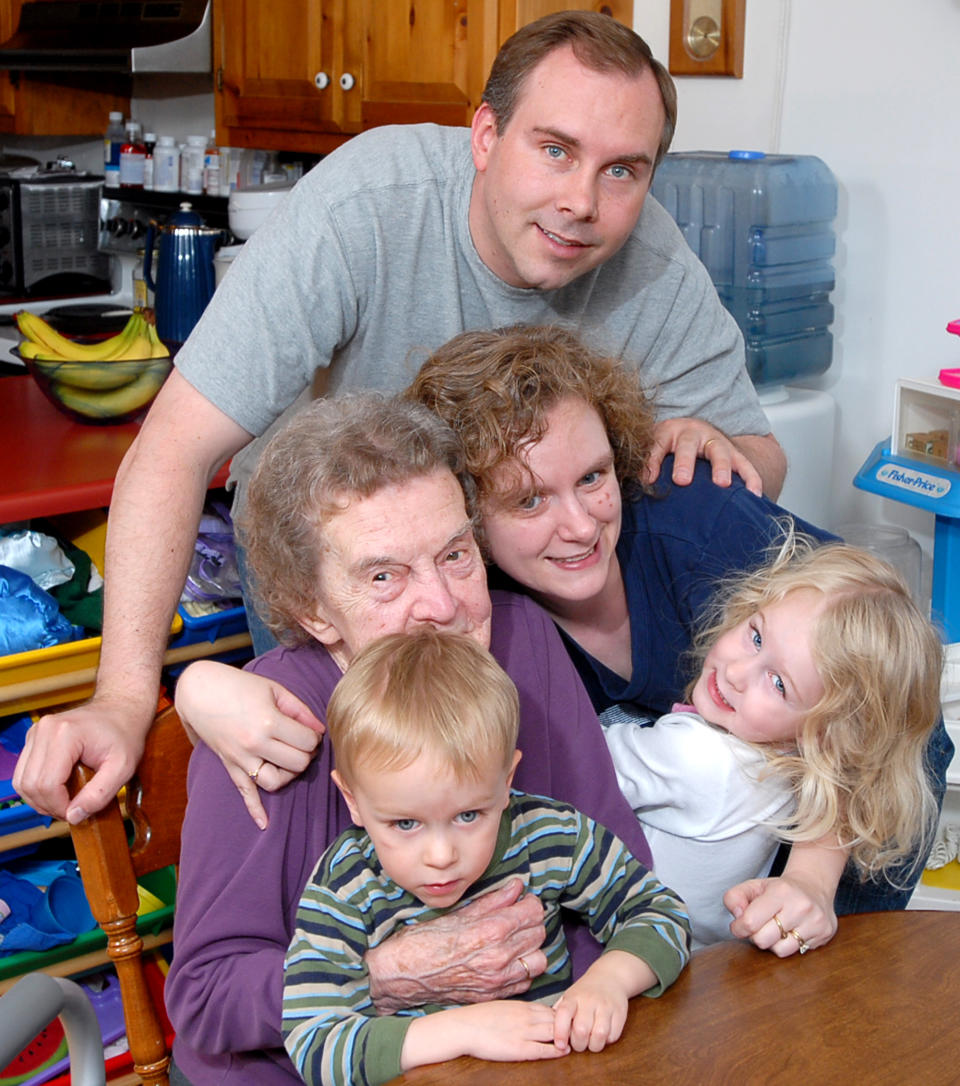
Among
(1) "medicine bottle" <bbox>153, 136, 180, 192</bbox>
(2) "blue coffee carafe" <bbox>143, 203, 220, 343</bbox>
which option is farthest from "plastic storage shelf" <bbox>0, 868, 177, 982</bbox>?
(1) "medicine bottle" <bbox>153, 136, 180, 192</bbox>

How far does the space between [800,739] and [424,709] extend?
505 mm

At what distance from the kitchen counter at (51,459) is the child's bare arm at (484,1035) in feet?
3.73

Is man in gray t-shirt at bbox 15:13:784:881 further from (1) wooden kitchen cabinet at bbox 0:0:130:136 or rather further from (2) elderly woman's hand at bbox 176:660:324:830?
(1) wooden kitchen cabinet at bbox 0:0:130:136

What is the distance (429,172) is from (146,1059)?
3.79 feet

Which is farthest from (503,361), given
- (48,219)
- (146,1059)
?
(48,219)

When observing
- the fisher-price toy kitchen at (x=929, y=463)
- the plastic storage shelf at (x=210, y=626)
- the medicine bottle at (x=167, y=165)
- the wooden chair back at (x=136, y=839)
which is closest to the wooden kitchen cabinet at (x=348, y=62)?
the medicine bottle at (x=167, y=165)

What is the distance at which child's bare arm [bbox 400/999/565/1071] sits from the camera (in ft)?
3.19

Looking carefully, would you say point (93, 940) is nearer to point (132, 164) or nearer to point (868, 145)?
point (868, 145)

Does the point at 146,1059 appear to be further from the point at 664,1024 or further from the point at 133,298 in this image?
the point at 133,298

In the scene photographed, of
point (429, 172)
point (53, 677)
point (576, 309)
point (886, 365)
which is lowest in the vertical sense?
point (53, 677)

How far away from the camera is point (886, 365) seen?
8.96 feet

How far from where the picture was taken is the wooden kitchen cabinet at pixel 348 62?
271 centimetres

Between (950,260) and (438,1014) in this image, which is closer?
(438,1014)

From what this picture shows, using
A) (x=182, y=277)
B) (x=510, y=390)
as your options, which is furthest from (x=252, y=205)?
(x=510, y=390)
